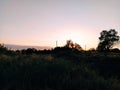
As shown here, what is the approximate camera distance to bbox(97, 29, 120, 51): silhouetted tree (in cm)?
11288

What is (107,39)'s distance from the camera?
114500 millimetres

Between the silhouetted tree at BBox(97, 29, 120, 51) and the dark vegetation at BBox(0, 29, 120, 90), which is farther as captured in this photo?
the silhouetted tree at BBox(97, 29, 120, 51)

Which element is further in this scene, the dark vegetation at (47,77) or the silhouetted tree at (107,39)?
the silhouetted tree at (107,39)

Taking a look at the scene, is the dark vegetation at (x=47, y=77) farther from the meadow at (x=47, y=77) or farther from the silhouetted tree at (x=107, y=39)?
the silhouetted tree at (x=107, y=39)

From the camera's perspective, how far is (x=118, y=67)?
33594mm

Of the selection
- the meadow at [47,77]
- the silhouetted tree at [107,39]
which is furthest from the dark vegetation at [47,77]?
the silhouetted tree at [107,39]

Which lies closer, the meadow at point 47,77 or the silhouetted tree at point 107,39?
the meadow at point 47,77

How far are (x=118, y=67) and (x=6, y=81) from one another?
19.6 metres

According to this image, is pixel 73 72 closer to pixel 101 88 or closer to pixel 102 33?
pixel 101 88

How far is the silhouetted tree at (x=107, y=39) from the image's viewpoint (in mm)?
112875

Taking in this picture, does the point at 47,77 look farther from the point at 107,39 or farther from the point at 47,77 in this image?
the point at 107,39

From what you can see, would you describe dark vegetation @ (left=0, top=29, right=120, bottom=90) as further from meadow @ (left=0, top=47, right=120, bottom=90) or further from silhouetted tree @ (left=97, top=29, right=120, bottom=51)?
silhouetted tree @ (left=97, top=29, right=120, bottom=51)

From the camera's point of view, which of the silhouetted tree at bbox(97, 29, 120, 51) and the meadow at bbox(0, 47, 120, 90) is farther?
the silhouetted tree at bbox(97, 29, 120, 51)

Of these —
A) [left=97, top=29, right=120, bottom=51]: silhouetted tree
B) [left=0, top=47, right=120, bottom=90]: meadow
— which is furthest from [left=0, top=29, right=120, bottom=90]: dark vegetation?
[left=97, top=29, right=120, bottom=51]: silhouetted tree
